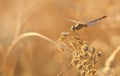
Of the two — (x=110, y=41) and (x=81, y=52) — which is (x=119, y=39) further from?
(x=81, y=52)

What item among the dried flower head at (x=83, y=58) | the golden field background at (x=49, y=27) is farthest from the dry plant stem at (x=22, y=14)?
the dried flower head at (x=83, y=58)

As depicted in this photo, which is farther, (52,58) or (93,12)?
(93,12)

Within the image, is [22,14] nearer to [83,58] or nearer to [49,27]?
[49,27]

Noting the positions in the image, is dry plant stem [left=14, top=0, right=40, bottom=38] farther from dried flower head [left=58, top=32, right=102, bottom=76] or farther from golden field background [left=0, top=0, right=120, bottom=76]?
dried flower head [left=58, top=32, right=102, bottom=76]

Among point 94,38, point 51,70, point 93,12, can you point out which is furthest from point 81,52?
point 93,12

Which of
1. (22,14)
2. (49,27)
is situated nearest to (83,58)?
(22,14)

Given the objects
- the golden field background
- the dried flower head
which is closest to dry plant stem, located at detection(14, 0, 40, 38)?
the golden field background

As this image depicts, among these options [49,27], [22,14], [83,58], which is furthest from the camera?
[49,27]

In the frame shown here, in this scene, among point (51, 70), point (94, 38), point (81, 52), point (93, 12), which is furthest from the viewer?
point (93, 12)
